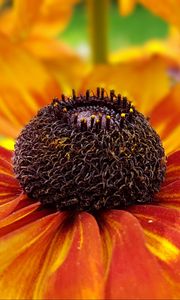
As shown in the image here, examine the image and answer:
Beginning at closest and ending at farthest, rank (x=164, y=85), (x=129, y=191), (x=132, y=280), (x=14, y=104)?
(x=132, y=280) → (x=129, y=191) → (x=14, y=104) → (x=164, y=85)

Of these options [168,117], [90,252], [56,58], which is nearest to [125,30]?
[56,58]

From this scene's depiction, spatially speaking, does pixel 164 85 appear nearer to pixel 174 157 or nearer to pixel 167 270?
pixel 174 157

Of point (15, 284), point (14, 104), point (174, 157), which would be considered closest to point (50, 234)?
point (15, 284)

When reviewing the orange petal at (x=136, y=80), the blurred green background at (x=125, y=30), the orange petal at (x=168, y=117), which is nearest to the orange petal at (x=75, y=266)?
the orange petal at (x=168, y=117)

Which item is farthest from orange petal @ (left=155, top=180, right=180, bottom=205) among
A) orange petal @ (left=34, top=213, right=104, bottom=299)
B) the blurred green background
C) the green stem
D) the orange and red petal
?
the blurred green background

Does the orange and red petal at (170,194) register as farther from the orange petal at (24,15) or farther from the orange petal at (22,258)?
the orange petal at (24,15)

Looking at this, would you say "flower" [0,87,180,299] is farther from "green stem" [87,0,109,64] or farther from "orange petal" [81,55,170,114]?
"green stem" [87,0,109,64]

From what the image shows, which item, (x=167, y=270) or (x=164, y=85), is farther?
(x=164, y=85)
